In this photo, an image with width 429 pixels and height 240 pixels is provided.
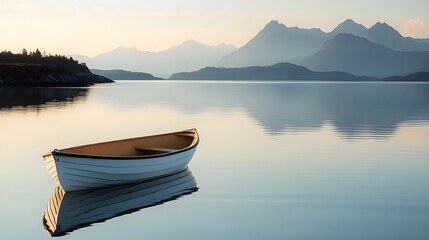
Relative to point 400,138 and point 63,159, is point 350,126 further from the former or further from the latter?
point 63,159

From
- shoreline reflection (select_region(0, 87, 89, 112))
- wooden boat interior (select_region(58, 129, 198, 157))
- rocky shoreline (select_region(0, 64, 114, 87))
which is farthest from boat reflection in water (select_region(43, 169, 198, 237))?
rocky shoreline (select_region(0, 64, 114, 87))

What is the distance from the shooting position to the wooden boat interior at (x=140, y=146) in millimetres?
21375

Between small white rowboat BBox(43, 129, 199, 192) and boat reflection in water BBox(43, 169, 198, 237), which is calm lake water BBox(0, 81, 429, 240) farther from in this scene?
small white rowboat BBox(43, 129, 199, 192)

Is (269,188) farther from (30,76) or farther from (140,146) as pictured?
(30,76)

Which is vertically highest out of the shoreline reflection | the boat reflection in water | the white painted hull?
the white painted hull

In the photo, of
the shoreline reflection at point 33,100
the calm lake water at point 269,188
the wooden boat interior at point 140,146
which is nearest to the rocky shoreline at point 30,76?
the shoreline reflection at point 33,100

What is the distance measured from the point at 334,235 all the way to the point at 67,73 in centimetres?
19346

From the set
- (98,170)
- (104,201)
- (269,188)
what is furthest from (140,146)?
(269,188)

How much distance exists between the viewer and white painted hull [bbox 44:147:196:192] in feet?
58.6

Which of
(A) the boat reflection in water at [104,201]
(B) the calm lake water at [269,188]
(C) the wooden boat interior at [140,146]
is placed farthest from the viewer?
(C) the wooden boat interior at [140,146]

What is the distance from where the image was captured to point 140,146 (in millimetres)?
24406

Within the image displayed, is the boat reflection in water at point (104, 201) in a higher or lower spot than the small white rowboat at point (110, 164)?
lower

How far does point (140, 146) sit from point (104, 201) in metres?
6.74

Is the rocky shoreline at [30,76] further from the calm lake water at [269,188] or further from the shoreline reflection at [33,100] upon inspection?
the calm lake water at [269,188]
